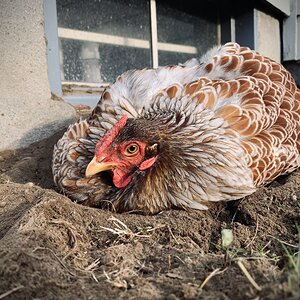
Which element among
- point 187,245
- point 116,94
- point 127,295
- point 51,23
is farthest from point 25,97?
point 127,295

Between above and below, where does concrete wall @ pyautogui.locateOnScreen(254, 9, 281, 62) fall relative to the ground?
above

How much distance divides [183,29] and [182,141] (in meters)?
2.74

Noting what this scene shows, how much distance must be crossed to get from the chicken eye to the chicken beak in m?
0.08

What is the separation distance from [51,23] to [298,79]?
115 inches

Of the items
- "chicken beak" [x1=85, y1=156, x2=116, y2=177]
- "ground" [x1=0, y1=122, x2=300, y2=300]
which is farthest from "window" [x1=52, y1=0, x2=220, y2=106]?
"ground" [x1=0, y1=122, x2=300, y2=300]

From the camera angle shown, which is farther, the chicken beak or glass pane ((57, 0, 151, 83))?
glass pane ((57, 0, 151, 83))

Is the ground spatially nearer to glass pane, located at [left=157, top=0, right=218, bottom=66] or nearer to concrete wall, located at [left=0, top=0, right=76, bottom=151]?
concrete wall, located at [left=0, top=0, right=76, bottom=151]

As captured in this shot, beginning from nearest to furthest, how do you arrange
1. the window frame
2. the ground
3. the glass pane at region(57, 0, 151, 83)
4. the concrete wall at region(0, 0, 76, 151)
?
the ground → the concrete wall at region(0, 0, 76, 151) → the window frame → the glass pane at region(57, 0, 151, 83)

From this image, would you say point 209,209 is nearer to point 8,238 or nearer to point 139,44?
point 8,238

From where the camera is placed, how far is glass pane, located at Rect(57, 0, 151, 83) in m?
3.16

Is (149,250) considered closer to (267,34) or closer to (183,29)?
(183,29)

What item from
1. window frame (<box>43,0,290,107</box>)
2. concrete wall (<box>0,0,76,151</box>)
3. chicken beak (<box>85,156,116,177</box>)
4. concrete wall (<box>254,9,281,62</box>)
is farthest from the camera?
concrete wall (<box>254,9,281,62</box>)

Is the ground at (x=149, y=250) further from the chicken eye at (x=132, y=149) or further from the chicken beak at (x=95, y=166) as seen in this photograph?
the chicken eye at (x=132, y=149)

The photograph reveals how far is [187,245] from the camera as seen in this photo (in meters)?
1.46
